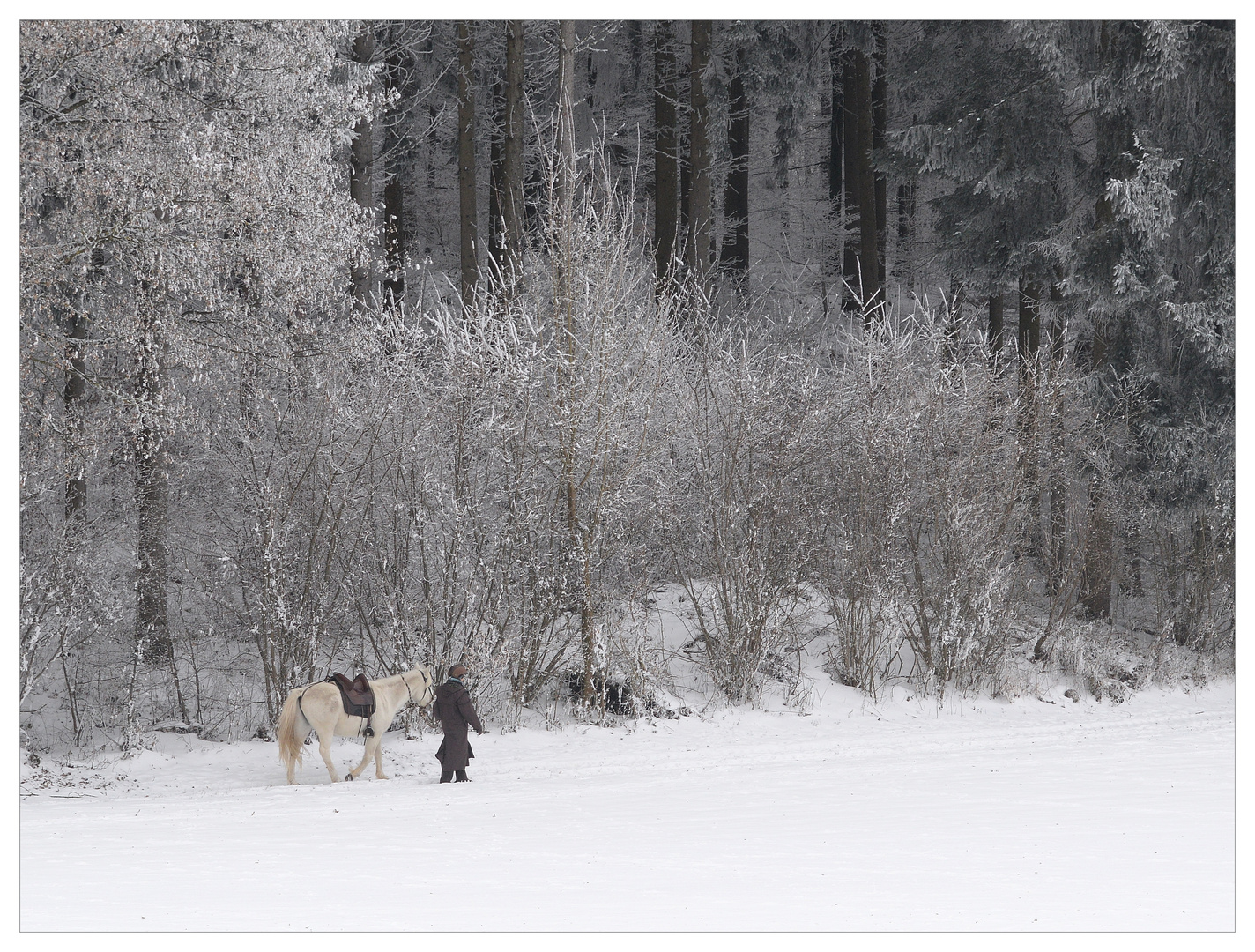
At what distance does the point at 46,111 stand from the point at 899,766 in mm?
8567

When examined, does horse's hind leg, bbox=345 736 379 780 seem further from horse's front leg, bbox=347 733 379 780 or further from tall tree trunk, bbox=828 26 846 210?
tall tree trunk, bbox=828 26 846 210

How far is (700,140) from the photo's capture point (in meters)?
17.5

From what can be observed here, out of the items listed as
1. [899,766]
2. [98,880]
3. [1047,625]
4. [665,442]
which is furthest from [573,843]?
[1047,625]

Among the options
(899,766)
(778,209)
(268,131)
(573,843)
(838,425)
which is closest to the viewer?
(573,843)

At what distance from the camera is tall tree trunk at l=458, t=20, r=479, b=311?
1650cm

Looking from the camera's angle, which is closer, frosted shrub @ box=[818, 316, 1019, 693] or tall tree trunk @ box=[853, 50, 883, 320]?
frosted shrub @ box=[818, 316, 1019, 693]

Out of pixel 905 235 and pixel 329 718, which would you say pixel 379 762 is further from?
pixel 905 235

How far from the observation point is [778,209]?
82.9 feet

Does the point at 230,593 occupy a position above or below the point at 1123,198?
below

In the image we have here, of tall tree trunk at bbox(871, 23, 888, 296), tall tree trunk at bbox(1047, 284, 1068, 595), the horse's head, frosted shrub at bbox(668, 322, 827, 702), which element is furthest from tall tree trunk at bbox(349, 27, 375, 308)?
tall tree trunk at bbox(1047, 284, 1068, 595)

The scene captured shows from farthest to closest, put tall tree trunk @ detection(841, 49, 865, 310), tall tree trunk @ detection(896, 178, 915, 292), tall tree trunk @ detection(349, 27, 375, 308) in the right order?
1. tall tree trunk @ detection(896, 178, 915, 292)
2. tall tree trunk @ detection(841, 49, 865, 310)
3. tall tree trunk @ detection(349, 27, 375, 308)

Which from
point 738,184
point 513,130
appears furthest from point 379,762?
point 738,184

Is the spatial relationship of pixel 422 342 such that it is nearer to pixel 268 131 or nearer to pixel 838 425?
pixel 268 131

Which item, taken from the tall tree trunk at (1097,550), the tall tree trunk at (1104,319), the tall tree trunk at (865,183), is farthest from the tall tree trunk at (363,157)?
the tall tree trunk at (1097,550)
